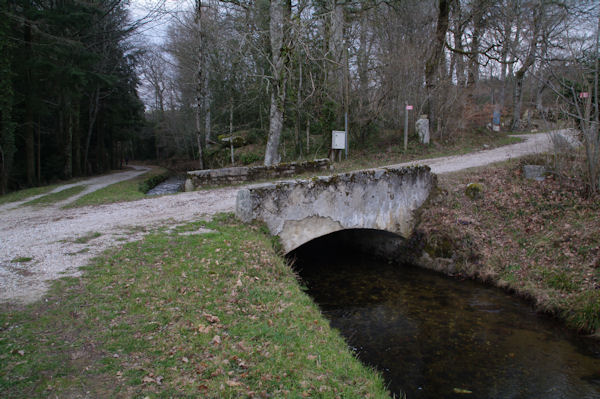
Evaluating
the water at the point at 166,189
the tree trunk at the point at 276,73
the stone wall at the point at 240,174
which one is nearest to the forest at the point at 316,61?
the tree trunk at the point at 276,73

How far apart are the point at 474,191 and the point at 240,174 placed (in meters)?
8.03

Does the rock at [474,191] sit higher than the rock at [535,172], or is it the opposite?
the rock at [535,172]

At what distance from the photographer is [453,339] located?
6801 mm

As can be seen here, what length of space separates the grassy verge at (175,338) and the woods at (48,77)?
14194mm

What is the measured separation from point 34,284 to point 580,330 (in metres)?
9.15

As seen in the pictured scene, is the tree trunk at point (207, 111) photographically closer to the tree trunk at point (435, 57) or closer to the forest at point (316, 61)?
the forest at point (316, 61)

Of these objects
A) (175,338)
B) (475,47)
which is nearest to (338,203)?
(175,338)

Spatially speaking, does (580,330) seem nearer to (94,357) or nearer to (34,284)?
(94,357)

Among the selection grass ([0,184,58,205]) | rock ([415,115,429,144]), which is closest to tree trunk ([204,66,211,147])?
grass ([0,184,58,205])

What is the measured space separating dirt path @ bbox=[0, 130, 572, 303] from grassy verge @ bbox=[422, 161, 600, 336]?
210cm

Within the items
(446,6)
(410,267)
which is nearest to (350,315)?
(410,267)

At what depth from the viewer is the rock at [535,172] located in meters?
11.8

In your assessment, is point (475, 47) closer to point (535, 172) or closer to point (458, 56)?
point (458, 56)

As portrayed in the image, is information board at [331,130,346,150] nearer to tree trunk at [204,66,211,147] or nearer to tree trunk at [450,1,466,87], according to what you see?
tree trunk at [450,1,466,87]
